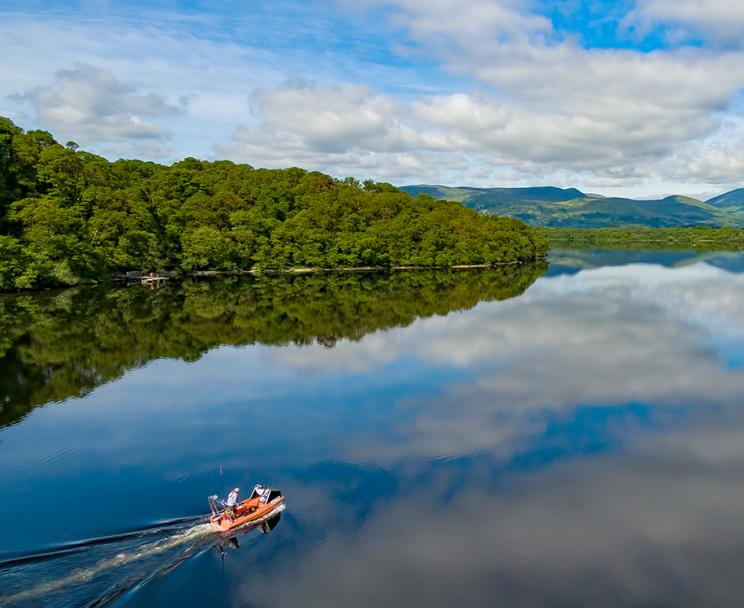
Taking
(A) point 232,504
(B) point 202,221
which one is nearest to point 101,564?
(A) point 232,504

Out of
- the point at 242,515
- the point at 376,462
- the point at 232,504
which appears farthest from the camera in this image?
the point at 376,462

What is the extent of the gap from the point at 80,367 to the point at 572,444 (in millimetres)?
32747

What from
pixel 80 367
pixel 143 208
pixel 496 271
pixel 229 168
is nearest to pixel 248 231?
pixel 143 208

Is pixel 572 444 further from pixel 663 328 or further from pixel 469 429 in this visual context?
pixel 663 328

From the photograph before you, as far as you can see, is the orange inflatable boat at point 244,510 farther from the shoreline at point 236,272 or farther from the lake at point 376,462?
the shoreline at point 236,272

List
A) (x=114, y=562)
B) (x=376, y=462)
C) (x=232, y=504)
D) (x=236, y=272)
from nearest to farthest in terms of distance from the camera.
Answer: (x=114, y=562) → (x=232, y=504) → (x=376, y=462) → (x=236, y=272)

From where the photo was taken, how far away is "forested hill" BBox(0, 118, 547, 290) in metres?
77.5

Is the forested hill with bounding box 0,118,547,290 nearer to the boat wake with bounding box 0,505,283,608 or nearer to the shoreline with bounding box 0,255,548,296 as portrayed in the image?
the shoreline with bounding box 0,255,548,296

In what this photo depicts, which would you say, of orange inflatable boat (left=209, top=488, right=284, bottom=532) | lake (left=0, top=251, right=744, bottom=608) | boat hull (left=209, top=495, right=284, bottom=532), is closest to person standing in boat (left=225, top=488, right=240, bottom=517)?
orange inflatable boat (left=209, top=488, right=284, bottom=532)

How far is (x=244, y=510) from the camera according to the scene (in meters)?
19.3

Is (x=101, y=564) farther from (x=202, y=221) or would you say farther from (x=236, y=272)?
(x=202, y=221)

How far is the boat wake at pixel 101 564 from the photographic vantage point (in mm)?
15281

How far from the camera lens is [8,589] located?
15.5 metres

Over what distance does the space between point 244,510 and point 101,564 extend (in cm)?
455
